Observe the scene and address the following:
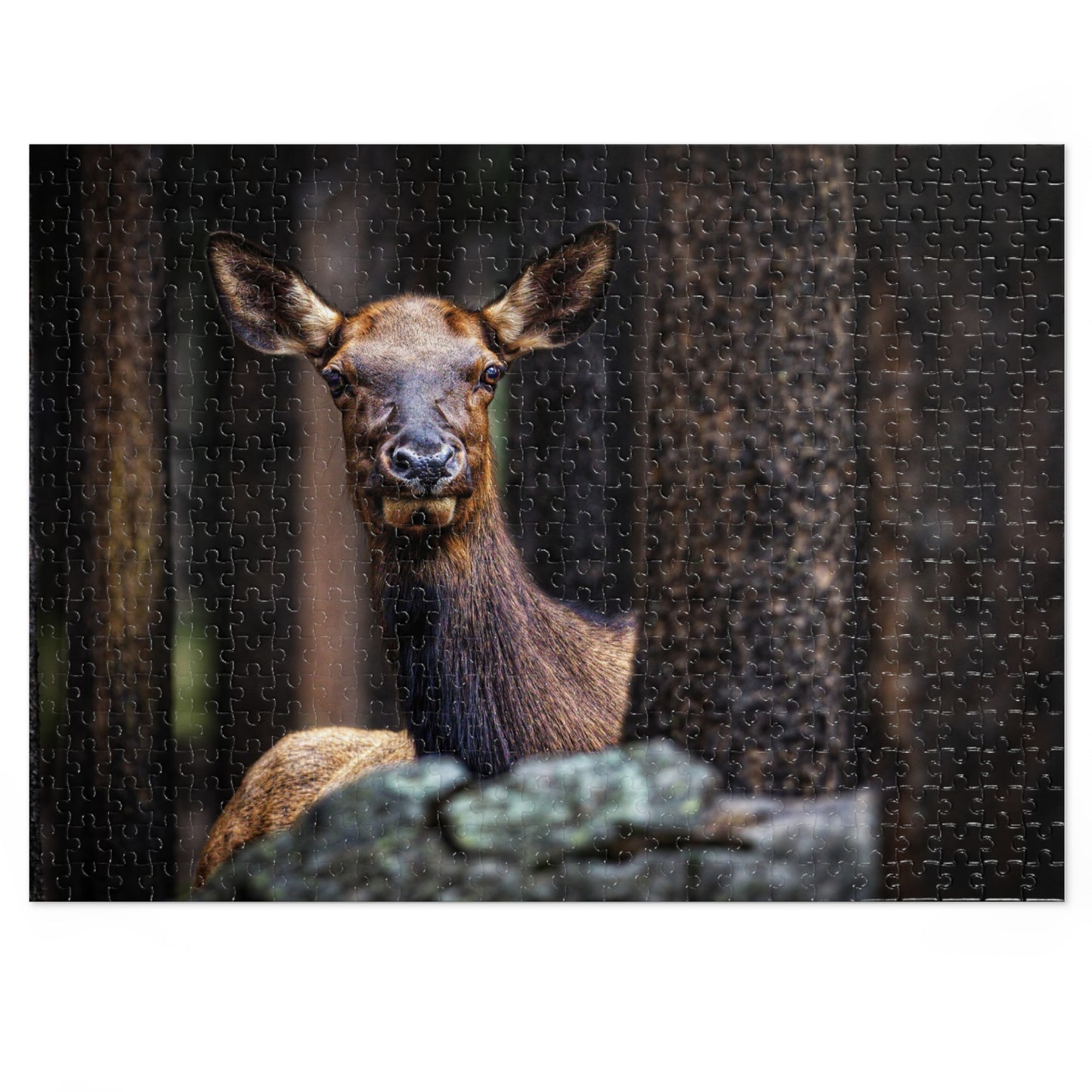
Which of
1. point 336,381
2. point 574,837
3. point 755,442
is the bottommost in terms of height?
point 574,837

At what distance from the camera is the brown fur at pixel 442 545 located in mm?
2334

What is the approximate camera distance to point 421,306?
92.5 inches

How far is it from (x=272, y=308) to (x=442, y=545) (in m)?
0.71

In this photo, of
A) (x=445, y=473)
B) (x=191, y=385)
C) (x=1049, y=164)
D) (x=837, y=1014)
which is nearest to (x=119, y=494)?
(x=191, y=385)

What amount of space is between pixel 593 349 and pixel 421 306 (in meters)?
0.43

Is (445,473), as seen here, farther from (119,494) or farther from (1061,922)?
(1061,922)

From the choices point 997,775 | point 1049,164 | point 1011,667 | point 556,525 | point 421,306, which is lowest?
point 997,775

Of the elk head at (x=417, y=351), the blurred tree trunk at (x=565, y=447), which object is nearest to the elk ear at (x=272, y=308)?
the elk head at (x=417, y=351)

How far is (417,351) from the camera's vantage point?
2.34 meters

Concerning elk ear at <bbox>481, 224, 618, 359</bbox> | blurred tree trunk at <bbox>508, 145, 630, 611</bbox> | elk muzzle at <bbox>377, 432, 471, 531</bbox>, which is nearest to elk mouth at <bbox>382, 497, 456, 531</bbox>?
elk muzzle at <bbox>377, 432, 471, 531</bbox>

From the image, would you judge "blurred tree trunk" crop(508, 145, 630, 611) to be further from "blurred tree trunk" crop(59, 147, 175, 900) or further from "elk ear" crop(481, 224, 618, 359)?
"blurred tree trunk" crop(59, 147, 175, 900)

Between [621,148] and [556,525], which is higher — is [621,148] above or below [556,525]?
above

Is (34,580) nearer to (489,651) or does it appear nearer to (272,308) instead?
(272,308)

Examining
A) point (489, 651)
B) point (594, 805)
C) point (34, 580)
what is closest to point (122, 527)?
point (34, 580)
